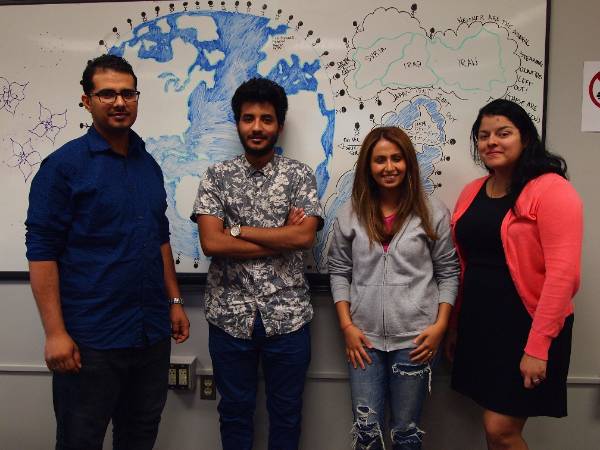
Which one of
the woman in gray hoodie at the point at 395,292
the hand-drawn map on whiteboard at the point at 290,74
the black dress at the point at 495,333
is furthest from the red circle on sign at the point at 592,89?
the woman in gray hoodie at the point at 395,292

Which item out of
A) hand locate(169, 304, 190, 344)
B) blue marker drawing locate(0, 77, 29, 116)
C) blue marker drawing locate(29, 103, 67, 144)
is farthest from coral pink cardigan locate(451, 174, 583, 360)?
blue marker drawing locate(0, 77, 29, 116)

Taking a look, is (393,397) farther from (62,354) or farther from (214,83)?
(214,83)

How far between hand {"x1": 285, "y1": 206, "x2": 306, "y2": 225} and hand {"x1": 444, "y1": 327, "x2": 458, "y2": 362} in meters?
0.73

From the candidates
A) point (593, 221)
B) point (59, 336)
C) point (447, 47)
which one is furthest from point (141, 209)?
point (593, 221)

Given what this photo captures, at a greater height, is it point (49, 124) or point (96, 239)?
point (49, 124)

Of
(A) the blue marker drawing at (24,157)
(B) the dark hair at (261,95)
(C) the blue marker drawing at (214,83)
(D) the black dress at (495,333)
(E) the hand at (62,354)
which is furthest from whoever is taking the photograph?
(A) the blue marker drawing at (24,157)

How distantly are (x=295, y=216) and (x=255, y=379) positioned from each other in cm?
A: 64

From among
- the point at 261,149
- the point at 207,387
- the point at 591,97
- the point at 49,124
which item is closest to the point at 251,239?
the point at 261,149

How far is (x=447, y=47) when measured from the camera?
5.61ft

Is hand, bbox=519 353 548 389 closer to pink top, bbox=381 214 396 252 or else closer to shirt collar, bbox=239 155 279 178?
pink top, bbox=381 214 396 252

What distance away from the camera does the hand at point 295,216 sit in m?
1.51

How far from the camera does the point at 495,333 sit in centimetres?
137

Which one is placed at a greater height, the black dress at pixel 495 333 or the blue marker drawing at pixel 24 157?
the blue marker drawing at pixel 24 157

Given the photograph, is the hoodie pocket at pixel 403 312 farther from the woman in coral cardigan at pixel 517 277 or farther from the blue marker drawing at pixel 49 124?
the blue marker drawing at pixel 49 124
